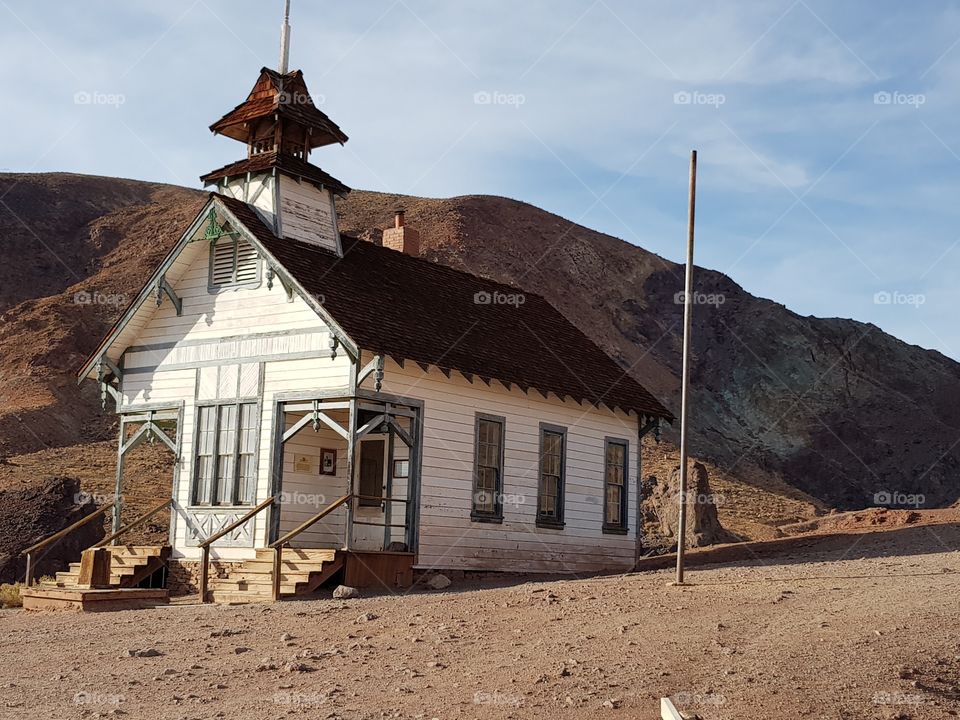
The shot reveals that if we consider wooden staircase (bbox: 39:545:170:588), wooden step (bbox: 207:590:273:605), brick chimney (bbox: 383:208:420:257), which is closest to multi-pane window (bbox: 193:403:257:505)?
wooden staircase (bbox: 39:545:170:588)

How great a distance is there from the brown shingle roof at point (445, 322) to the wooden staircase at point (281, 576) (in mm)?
3487

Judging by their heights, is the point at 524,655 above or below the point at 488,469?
below

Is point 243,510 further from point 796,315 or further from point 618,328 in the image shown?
point 796,315

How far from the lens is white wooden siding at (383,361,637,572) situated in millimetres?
19875

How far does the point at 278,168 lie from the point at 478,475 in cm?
697

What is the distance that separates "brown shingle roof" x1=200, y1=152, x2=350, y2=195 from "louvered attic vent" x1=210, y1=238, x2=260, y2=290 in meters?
1.81

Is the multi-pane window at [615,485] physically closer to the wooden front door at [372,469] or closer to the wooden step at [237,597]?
the wooden front door at [372,469]

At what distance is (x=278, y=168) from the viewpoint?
21625 millimetres

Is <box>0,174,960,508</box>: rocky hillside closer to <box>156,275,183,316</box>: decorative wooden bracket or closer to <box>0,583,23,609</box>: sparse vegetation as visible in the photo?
<box>156,275,183,316</box>: decorative wooden bracket

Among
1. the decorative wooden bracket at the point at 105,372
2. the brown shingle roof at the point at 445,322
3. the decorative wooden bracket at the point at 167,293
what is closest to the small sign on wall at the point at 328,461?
the brown shingle roof at the point at 445,322

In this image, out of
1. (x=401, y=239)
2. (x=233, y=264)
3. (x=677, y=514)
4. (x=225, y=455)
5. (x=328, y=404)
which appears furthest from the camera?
(x=677, y=514)

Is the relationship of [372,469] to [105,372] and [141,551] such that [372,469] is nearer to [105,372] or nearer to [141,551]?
[141,551]

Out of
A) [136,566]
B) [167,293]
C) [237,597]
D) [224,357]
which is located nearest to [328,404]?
[224,357]

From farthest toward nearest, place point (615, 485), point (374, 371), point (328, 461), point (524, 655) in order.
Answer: point (615, 485)
point (328, 461)
point (374, 371)
point (524, 655)
